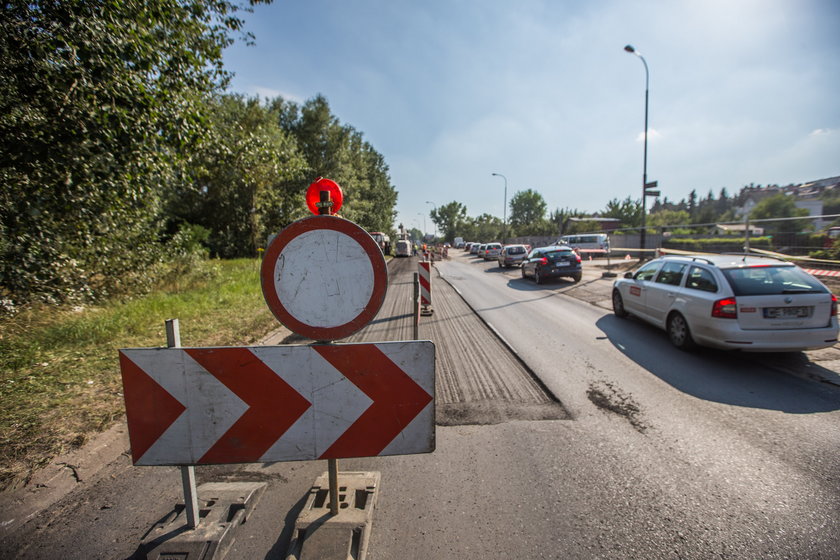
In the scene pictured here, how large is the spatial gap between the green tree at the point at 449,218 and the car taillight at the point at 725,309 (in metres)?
115

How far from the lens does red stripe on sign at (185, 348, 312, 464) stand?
1.80m

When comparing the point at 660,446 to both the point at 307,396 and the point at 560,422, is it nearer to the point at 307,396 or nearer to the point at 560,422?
the point at 560,422

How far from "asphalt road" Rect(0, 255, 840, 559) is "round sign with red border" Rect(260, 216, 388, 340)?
133cm

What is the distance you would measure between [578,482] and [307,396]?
2094 millimetres

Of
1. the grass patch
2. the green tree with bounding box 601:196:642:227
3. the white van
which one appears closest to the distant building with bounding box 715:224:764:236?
the grass patch

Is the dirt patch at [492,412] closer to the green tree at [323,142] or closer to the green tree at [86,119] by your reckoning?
the green tree at [86,119]

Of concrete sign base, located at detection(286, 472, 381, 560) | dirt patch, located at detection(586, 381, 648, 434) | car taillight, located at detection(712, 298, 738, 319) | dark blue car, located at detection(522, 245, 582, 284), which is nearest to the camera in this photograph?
concrete sign base, located at detection(286, 472, 381, 560)

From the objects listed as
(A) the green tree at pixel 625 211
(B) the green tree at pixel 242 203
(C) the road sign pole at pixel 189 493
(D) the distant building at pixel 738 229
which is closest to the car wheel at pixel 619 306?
(D) the distant building at pixel 738 229

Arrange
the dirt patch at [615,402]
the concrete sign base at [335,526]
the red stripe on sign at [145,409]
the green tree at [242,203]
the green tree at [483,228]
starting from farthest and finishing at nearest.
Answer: the green tree at [483,228]
the green tree at [242,203]
the dirt patch at [615,402]
the concrete sign base at [335,526]
the red stripe on sign at [145,409]

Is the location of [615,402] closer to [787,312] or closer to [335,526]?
[787,312]

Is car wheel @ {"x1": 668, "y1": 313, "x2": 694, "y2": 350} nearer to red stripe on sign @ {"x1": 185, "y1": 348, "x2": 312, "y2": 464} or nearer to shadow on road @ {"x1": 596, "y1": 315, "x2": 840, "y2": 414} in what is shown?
shadow on road @ {"x1": 596, "y1": 315, "x2": 840, "y2": 414}

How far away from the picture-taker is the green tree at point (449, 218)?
122312 millimetres

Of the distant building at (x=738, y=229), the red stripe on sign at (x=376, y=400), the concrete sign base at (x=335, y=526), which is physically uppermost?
the distant building at (x=738, y=229)

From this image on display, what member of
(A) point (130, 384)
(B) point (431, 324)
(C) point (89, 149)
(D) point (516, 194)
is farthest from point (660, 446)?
(D) point (516, 194)
